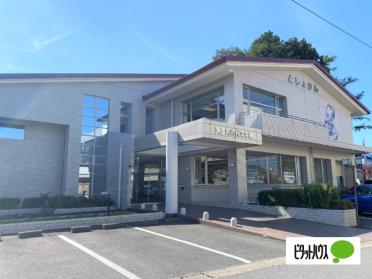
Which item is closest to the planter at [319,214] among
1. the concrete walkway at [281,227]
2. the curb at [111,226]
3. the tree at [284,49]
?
the concrete walkway at [281,227]

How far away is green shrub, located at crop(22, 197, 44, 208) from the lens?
50.5 feet

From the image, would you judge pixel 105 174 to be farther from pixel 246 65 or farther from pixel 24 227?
pixel 246 65

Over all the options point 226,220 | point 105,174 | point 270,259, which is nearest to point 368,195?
point 226,220

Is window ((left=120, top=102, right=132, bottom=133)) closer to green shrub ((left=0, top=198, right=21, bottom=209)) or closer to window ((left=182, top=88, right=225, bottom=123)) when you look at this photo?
window ((left=182, top=88, right=225, bottom=123))

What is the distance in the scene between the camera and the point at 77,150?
59.4 feet

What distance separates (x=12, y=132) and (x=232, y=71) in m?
11.9

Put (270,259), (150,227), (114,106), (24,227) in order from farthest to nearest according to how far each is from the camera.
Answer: (114,106) < (150,227) < (24,227) < (270,259)

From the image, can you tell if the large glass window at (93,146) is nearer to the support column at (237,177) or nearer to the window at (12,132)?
the window at (12,132)

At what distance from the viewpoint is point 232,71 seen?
1719 cm

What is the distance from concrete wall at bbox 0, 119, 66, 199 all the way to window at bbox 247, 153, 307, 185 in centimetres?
1062

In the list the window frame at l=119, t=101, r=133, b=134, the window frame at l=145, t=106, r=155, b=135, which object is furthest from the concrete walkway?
the window frame at l=145, t=106, r=155, b=135

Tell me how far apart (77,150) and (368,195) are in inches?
603

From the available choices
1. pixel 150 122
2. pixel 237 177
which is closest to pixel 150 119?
pixel 150 122

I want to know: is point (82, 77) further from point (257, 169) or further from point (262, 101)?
point (257, 169)
